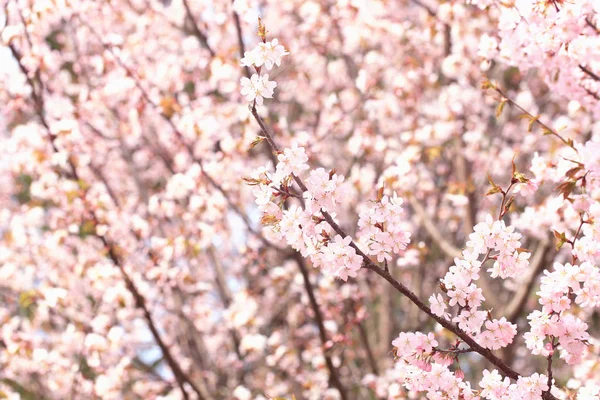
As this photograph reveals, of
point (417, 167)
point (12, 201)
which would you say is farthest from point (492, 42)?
point (12, 201)

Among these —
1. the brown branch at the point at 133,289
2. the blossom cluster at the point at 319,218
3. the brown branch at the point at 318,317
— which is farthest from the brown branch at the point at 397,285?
the brown branch at the point at 133,289

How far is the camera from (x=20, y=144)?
18.0ft

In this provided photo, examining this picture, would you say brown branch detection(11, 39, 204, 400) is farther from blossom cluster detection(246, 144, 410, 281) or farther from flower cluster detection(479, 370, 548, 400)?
flower cluster detection(479, 370, 548, 400)

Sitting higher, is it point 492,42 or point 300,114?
point 300,114

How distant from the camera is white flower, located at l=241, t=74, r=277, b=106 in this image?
→ 2.31m

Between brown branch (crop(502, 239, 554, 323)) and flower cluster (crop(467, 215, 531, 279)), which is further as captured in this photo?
brown branch (crop(502, 239, 554, 323))

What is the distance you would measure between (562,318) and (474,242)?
0.46 meters

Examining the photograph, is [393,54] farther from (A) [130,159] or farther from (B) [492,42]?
(B) [492,42]

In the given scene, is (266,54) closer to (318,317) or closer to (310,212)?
(310,212)

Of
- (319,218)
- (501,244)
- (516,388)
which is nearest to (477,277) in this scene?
(501,244)

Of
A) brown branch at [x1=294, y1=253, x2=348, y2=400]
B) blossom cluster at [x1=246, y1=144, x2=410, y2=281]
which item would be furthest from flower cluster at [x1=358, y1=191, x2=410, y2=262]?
brown branch at [x1=294, y1=253, x2=348, y2=400]

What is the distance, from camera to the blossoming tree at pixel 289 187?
3.11 metres

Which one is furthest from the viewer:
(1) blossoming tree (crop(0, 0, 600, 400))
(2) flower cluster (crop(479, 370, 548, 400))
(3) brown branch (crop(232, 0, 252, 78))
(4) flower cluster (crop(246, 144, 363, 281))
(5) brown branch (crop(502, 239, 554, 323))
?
(5) brown branch (crop(502, 239, 554, 323))

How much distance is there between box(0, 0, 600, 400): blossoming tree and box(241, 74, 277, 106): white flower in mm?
12
